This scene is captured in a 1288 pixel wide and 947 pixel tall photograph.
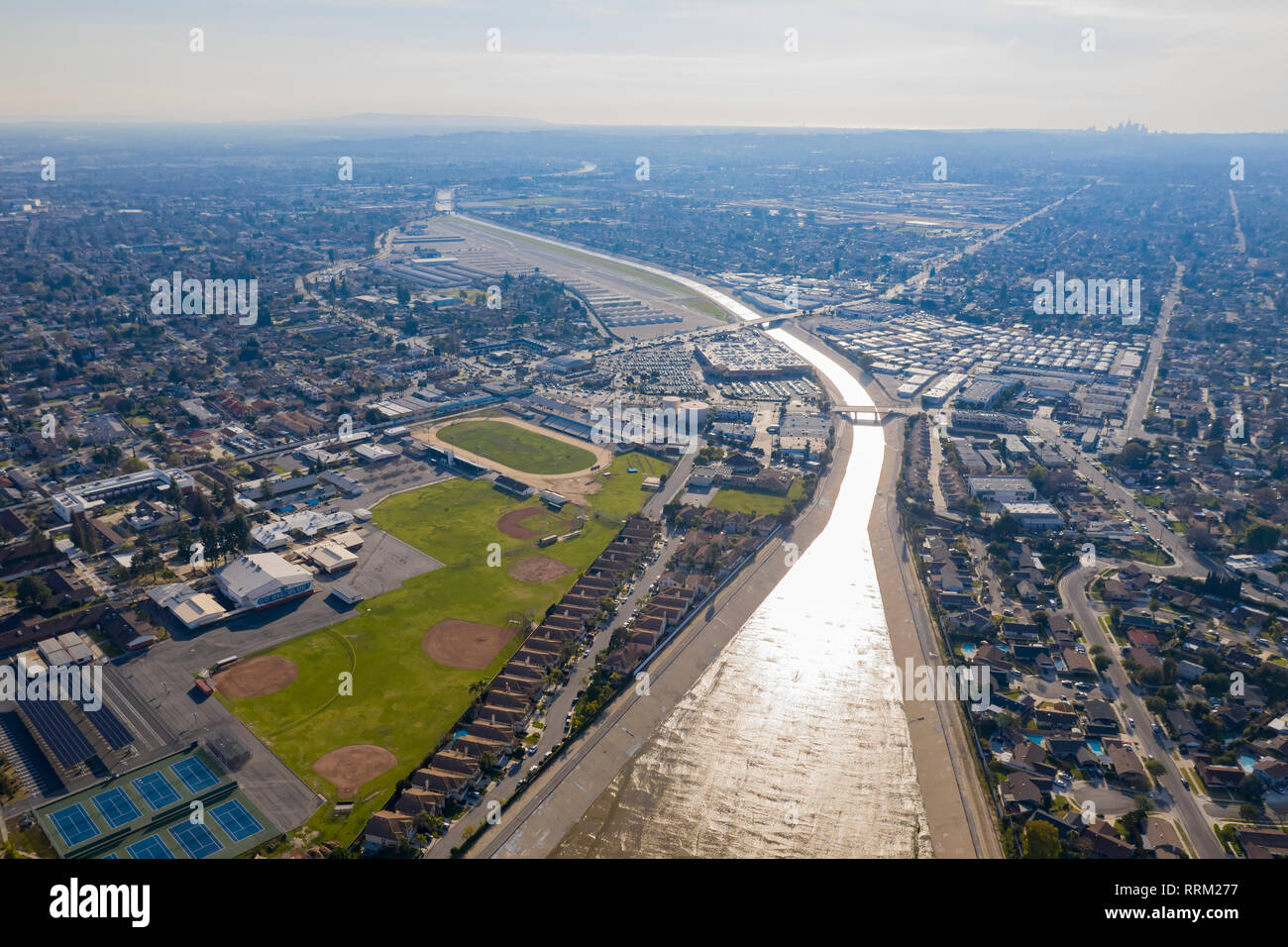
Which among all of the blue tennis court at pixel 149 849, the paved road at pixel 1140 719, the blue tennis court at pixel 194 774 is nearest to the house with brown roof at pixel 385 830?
the blue tennis court at pixel 149 849

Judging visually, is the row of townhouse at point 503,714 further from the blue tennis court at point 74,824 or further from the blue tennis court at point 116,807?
the blue tennis court at point 74,824

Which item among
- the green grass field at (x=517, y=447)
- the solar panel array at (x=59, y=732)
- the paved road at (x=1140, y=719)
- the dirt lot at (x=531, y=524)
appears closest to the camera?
the paved road at (x=1140, y=719)

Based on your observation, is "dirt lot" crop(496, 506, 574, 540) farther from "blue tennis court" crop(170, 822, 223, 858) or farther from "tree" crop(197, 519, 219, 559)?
"blue tennis court" crop(170, 822, 223, 858)

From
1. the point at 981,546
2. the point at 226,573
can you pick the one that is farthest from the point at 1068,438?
the point at 226,573

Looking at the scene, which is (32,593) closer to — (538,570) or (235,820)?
(235,820)

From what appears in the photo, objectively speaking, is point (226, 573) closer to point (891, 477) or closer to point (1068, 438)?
point (891, 477)

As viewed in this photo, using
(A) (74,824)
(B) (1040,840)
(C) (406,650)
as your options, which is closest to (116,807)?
(A) (74,824)

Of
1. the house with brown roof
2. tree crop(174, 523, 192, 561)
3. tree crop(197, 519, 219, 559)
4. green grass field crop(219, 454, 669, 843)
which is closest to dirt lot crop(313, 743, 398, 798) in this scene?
green grass field crop(219, 454, 669, 843)
